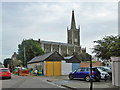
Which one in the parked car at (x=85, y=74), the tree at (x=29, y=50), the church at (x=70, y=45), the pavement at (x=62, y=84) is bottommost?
the pavement at (x=62, y=84)

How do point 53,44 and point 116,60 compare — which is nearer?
point 116,60

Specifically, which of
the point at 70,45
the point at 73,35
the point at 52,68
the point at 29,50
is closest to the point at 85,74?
the point at 52,68

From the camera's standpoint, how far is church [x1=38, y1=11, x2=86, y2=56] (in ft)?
395

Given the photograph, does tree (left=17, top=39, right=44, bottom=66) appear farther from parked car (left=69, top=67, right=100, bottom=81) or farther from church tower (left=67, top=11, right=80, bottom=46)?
church tower (left=67, top=11, right=80, bottom=46)

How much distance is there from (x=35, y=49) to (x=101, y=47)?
31253 millimetres

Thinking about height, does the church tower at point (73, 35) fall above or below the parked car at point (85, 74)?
above

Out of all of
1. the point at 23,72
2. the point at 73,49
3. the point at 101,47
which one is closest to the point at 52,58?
the point at 23,72

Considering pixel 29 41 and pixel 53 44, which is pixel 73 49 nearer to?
pixel 53 44

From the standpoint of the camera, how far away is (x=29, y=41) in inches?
2216

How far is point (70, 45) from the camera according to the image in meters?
131

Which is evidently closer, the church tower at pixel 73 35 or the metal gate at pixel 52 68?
the metal gate at pixel 52 68

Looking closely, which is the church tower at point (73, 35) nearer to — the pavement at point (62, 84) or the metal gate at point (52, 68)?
the metal gate at point (52, 68)

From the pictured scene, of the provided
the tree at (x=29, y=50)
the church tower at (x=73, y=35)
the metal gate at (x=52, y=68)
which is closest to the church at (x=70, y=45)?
the church tower at (x=73, y=35)

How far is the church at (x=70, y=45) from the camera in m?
120
